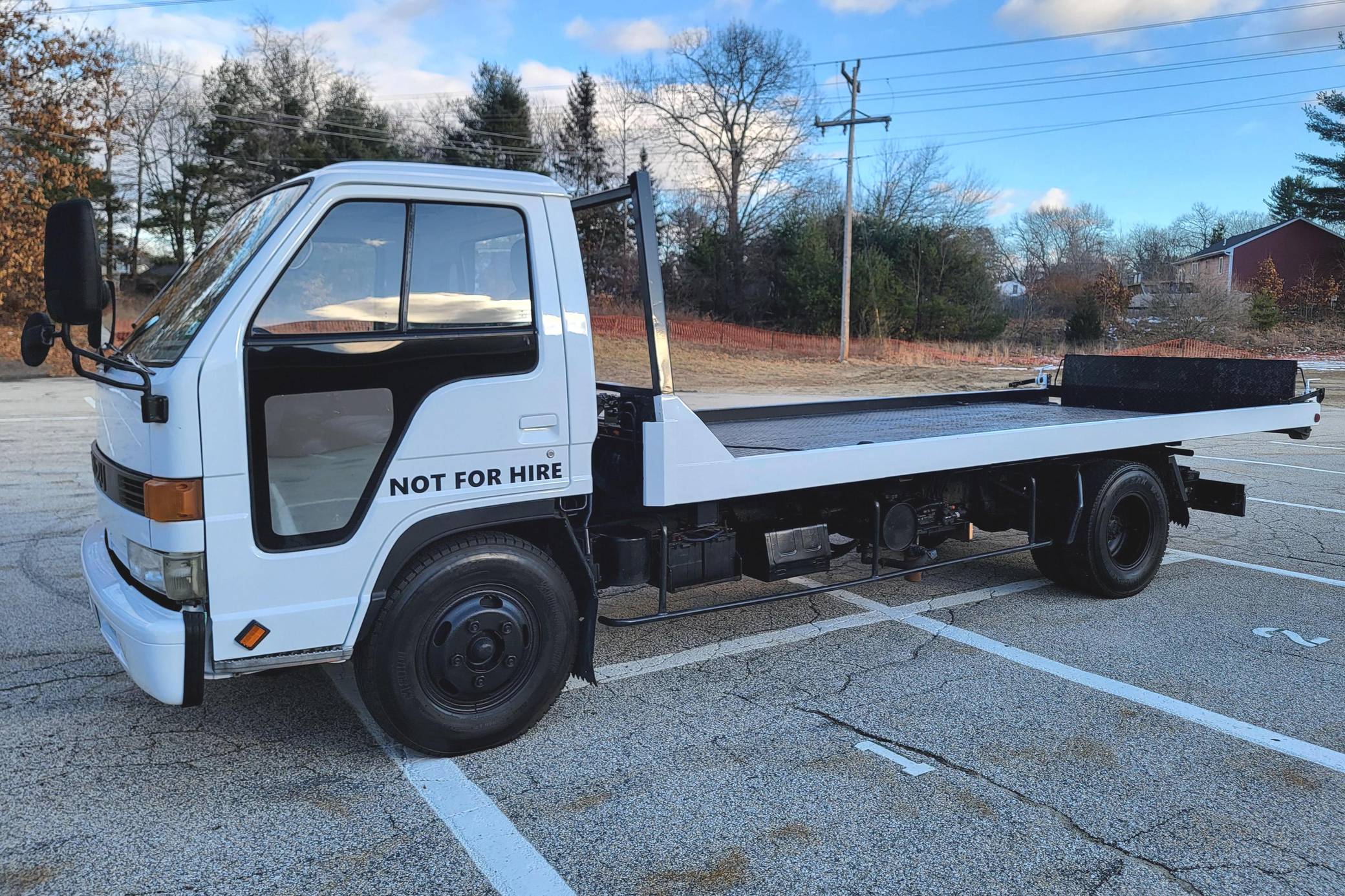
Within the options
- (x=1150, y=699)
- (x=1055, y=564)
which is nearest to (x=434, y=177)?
(x=1150, y=699)

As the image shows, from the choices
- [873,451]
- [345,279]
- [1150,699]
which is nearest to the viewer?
[345,279]

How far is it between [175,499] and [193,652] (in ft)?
1.78

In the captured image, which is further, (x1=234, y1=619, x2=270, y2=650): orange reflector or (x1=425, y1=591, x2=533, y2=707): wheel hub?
(x1=425, y1=591, x2=533, y2=707): wheel hub

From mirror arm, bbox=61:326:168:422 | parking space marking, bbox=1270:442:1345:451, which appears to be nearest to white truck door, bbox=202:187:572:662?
mirror arm, bbox=61:326:168:422

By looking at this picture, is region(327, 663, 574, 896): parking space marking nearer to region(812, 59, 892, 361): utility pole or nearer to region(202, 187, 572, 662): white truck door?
region(202, 187, 572, 662): white truck door

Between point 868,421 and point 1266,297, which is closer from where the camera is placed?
point 868,421

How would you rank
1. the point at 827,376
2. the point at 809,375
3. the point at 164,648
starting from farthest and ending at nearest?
the point at 809,375, the point at 827,376, the point at 164,648

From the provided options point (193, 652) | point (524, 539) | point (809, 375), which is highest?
point (809, 375)

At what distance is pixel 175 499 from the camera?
10.5ft

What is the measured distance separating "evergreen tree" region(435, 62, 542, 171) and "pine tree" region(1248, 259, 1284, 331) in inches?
1293

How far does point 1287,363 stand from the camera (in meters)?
6.64

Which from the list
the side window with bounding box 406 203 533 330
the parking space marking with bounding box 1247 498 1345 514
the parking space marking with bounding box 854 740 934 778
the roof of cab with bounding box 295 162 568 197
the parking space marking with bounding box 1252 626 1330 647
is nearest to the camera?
the roof of cab with bounding box 295 162 568 197

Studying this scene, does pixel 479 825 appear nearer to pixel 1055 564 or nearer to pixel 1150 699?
pixel 1150 699

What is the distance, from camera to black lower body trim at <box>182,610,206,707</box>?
3254 mm
